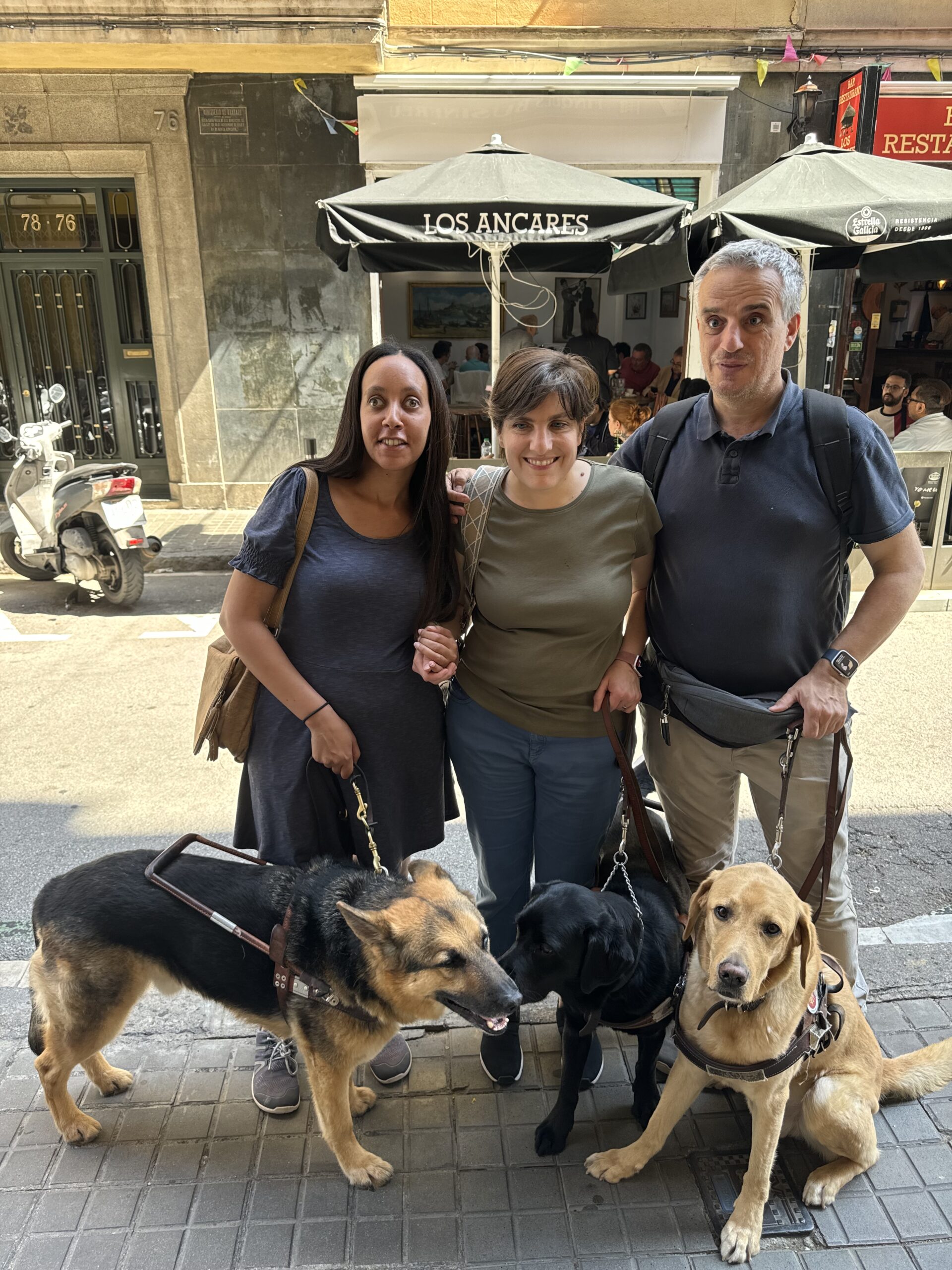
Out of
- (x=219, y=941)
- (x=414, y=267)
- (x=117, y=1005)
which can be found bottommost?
(x=117, y=1005)

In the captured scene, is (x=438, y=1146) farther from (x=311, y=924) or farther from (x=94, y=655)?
(x=94, y=655)

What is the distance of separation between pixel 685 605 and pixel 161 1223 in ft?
7.38

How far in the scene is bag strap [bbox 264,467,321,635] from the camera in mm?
2377

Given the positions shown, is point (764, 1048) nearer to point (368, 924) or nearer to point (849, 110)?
point (368, 924)

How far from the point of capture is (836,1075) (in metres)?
2.41

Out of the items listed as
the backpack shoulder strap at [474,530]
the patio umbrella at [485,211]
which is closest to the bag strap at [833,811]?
the backpack shoulder strap at [474,530]

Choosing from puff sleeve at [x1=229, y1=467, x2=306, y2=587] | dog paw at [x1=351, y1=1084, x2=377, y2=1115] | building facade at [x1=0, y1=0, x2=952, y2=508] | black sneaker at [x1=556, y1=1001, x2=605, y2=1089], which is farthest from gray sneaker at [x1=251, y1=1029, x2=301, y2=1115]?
building facade at [x1=0, y1=0, x2=952, y2=508]

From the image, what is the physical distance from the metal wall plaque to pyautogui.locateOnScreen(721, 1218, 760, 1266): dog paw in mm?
10698

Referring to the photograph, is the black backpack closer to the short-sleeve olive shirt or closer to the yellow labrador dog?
the short-sleeve olive shirt

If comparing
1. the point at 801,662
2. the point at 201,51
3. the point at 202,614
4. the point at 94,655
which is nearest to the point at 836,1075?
the point at 801,662

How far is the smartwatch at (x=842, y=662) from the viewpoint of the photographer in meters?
2.44

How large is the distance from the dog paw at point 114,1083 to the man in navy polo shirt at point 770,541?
217 cm

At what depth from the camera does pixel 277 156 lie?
965 cm

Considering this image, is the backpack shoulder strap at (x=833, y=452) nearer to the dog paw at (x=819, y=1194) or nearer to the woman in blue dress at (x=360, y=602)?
the woman in blue dress at (x=360, y=602)
